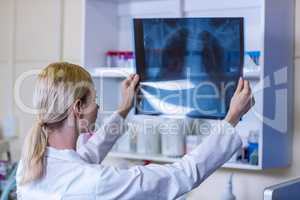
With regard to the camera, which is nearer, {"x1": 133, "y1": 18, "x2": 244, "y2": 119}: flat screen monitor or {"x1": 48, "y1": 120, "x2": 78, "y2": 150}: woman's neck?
{"x1": 48, "y1": 120, "x2": 78, "y2": 150}: woman's neck

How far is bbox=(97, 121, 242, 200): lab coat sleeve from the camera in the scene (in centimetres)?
112

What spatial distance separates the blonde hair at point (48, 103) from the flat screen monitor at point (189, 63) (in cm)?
59

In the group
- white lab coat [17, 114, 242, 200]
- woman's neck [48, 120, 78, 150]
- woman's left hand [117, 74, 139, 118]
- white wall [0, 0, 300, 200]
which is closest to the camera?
white lab coat [17, 114, 242, 200]

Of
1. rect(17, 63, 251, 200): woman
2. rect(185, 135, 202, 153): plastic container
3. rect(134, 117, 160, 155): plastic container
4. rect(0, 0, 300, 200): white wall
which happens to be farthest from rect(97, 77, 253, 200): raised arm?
rect(0, 0, 300, 200): white wall

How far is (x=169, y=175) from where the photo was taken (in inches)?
44.9

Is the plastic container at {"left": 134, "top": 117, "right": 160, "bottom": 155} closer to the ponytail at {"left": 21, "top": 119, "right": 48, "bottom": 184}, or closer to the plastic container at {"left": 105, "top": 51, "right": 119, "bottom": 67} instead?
the plastic container at {"left": 105, "top": 51, "right": 119, "bottom": 67}

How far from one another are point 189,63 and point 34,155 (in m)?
0.76

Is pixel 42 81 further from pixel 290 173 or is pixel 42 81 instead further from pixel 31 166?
pixel 290 173

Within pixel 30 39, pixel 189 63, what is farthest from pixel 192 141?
pixel 30 39

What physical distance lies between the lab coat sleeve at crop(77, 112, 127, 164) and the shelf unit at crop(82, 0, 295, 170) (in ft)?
1.10

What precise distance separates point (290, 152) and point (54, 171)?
3.03 ft

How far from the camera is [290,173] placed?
5.73ft

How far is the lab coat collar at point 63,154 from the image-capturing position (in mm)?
1189

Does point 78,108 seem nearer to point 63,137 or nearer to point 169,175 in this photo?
point 63,137
